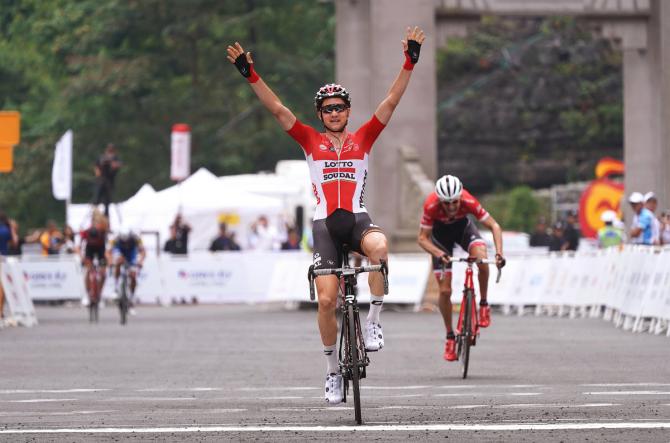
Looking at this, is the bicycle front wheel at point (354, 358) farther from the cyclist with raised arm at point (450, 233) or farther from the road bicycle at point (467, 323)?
the cyclist with raised arm at point (450, 233)

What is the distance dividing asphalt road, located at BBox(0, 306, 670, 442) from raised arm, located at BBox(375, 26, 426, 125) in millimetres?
2085

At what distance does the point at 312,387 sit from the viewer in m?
16.7

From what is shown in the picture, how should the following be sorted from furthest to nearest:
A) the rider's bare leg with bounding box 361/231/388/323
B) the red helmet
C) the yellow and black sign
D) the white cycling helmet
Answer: the yellow and black sign, the white cycling helmet, the red helmet, the rider's bare leg with bounding box 361/231/388/323

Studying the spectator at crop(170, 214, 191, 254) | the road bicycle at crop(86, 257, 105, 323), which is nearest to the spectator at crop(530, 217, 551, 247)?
the spectator at crop(170, 214, 191, 254)

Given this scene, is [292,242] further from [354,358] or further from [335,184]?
[354,358]

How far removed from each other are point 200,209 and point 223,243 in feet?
15.7

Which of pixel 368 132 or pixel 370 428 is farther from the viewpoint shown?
pixel 368 132

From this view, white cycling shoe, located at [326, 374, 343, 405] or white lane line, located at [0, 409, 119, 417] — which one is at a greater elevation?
white cycling shoe, located at [326, 374, 343, 405]

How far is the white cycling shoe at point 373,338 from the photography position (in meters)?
13.8

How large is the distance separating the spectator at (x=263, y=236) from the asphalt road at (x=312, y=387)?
1964 cm

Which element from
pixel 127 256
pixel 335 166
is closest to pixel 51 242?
pixel 127 256

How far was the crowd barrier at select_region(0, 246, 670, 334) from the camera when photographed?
90.9 feet

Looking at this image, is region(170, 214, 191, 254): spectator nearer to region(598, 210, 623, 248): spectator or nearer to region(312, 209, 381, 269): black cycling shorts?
region(598, 210, 623, 248): spectator

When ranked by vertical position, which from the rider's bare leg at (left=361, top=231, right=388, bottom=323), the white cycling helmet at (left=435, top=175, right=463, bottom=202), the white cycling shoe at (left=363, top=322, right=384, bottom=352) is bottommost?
the white cycling shoe at (left=363, top=322, right=384, bottom=352)
